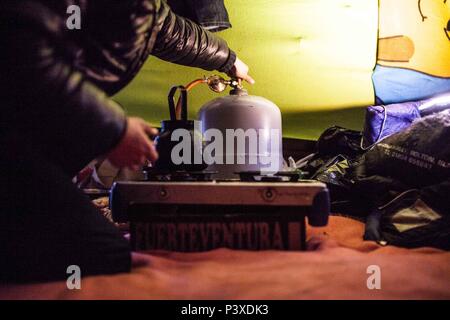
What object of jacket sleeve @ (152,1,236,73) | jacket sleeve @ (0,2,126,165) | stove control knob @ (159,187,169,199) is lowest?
stove control knob @ (159,187,169,199)

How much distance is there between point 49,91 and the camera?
0.77 meters

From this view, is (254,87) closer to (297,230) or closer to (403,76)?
(403,76)

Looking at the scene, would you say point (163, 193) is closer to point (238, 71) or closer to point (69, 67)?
point (69, 67)

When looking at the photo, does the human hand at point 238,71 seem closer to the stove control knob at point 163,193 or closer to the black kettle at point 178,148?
the black kettle at point 178,148

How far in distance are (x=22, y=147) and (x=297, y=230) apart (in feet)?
2.33

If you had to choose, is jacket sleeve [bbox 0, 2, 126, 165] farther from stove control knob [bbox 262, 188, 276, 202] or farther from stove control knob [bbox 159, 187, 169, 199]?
stove control knob [bbox 262, 188, 276, 202]

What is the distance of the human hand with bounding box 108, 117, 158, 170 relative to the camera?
87cm

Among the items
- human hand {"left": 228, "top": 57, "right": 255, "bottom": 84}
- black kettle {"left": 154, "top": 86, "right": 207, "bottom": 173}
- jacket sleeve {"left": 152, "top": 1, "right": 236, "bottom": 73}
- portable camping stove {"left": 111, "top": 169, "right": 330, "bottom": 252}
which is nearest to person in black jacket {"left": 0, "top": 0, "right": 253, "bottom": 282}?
portable camping stove {"left": 111, "top": 169, "right": 330, "bottom": 252}

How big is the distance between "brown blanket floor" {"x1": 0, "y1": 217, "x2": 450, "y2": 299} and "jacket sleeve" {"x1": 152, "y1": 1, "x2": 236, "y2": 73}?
782mm

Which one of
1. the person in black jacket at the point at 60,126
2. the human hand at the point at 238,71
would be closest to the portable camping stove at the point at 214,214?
the person in black jacket at the point at 60,126
